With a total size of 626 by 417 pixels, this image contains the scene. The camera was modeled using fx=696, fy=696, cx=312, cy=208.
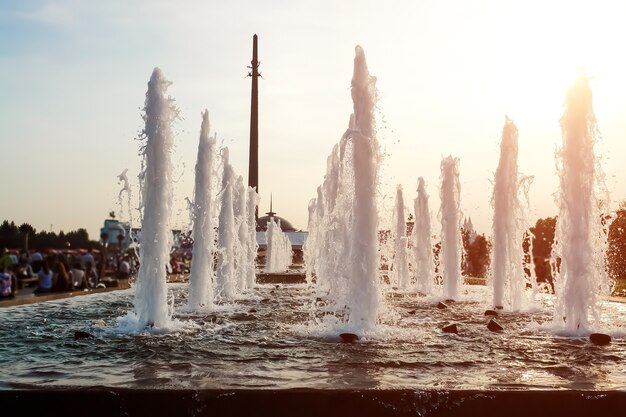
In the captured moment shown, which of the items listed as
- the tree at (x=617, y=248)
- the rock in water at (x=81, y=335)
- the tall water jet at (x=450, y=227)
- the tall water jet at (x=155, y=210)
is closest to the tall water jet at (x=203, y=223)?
the tall water jet at (x=155, y=210)

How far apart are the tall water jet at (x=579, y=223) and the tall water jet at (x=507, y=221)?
14.7 ft

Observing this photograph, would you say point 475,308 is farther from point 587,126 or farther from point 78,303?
point 78,303

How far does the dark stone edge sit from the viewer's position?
16.5 feet

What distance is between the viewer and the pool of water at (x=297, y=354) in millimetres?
5703

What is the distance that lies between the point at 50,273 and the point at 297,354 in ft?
36.0

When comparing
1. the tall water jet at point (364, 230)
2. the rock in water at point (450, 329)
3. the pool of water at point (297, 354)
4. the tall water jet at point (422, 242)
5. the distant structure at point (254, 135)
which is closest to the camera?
the pool of water at point (297, 354)

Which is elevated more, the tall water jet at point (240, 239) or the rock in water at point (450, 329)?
the tall water jet at point (240, 239)

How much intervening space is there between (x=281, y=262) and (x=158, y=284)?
33.5 meters

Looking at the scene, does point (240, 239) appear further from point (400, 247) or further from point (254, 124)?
point (254, 124)

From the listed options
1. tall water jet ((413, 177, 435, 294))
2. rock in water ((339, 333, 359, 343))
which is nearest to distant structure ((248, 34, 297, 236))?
tall water jet ((413, 177, 435, 294))

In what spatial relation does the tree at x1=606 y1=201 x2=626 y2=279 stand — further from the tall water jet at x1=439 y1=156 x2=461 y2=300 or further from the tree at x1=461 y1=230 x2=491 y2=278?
the tall water jet at x1=439 y1=156 x2=461 y2=300

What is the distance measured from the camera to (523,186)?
15406 millimetres

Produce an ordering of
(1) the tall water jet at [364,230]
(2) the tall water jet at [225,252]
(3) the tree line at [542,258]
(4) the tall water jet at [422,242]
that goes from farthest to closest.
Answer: (3) the tree line at [542,258], (4) the tall water jet at [422,242], (2) the tall water jet at [225,252], (1) the tall water jet at [364,230]

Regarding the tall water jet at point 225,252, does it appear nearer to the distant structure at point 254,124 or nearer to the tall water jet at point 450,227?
the tall water jet at point 450,227
